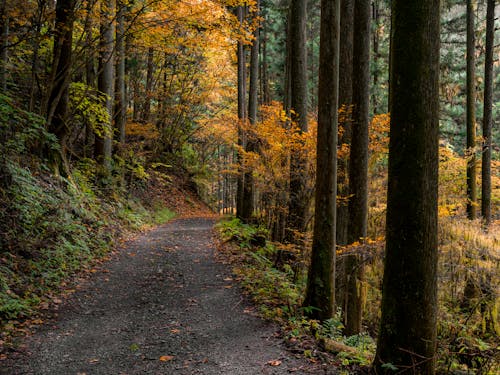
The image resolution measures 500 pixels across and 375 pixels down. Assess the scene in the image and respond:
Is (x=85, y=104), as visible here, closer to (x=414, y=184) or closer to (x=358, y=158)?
(x=358, y=158)

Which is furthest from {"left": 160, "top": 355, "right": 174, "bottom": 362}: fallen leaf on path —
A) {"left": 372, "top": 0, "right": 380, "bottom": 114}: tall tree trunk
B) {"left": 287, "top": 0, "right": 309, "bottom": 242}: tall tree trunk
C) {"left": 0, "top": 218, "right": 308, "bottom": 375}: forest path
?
{"left": 372, "top": 0, "right": 380, "bottom": 114}: tall tree trunk

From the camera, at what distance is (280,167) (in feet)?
31.6

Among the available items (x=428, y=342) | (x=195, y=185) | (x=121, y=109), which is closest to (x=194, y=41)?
(x=121, y=109)

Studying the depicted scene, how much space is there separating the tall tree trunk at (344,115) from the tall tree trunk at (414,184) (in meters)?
4.03

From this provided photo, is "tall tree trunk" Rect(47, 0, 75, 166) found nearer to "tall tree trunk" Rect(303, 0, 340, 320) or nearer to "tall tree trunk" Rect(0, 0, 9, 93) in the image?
"tall tree trunk" Rect(0, 0, 9, 93)

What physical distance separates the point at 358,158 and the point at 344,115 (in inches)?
56.6

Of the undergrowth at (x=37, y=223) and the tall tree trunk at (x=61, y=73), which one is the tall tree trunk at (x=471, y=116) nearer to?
the undergrowth at (x=37, y=223)

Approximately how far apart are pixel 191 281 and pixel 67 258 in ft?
7.75

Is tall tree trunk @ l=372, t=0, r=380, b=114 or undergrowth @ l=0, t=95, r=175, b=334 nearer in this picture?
undergrowth @ l=0, t=95, r=175, b=334

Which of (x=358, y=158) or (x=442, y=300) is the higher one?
(x=358, y=158)

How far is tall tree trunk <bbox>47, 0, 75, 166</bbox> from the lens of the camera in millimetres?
9758

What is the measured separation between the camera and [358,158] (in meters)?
6.95

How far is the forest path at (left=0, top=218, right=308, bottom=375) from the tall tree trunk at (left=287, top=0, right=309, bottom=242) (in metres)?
2.30

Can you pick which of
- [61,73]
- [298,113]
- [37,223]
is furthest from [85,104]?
[298,113]
